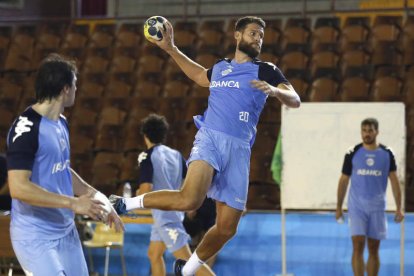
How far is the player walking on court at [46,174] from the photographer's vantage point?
3.55 m

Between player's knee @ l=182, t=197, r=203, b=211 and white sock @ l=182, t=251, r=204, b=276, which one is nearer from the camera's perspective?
player's knee @ l=182, t=197, r=203, b=211

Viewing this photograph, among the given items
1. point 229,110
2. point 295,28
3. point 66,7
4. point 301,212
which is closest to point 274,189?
point 301,212

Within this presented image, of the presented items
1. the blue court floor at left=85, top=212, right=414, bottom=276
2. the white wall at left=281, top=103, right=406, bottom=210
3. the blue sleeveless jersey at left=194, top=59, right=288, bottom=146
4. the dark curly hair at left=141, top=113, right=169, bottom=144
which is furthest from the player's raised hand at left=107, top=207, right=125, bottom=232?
the blue court floor at left=85, top=212, right=414, bottom=276

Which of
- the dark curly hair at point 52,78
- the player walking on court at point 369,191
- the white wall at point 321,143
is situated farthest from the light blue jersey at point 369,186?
the dark curly hair at point 52,78

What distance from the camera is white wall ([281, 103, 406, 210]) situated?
366 inches

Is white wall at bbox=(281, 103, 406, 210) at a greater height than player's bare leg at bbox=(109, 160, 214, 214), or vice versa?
white wall at bbox=(281, 103, 406, 210)

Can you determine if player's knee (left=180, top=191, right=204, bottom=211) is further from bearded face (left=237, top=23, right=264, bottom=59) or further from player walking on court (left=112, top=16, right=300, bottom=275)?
bearded face (left=237, top=23, right=264, bottom=59)

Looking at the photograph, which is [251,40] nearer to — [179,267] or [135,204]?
[135,204]

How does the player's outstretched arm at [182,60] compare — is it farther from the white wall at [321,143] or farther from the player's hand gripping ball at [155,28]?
the white wall at [321,143]

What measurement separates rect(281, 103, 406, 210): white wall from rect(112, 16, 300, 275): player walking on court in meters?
3.73

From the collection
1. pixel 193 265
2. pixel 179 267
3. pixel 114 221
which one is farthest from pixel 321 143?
pixel 114 221

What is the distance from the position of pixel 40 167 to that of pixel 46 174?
0.04 m

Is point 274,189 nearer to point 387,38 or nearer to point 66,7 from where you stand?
point 387,38

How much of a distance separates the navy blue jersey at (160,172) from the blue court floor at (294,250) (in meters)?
2.40
